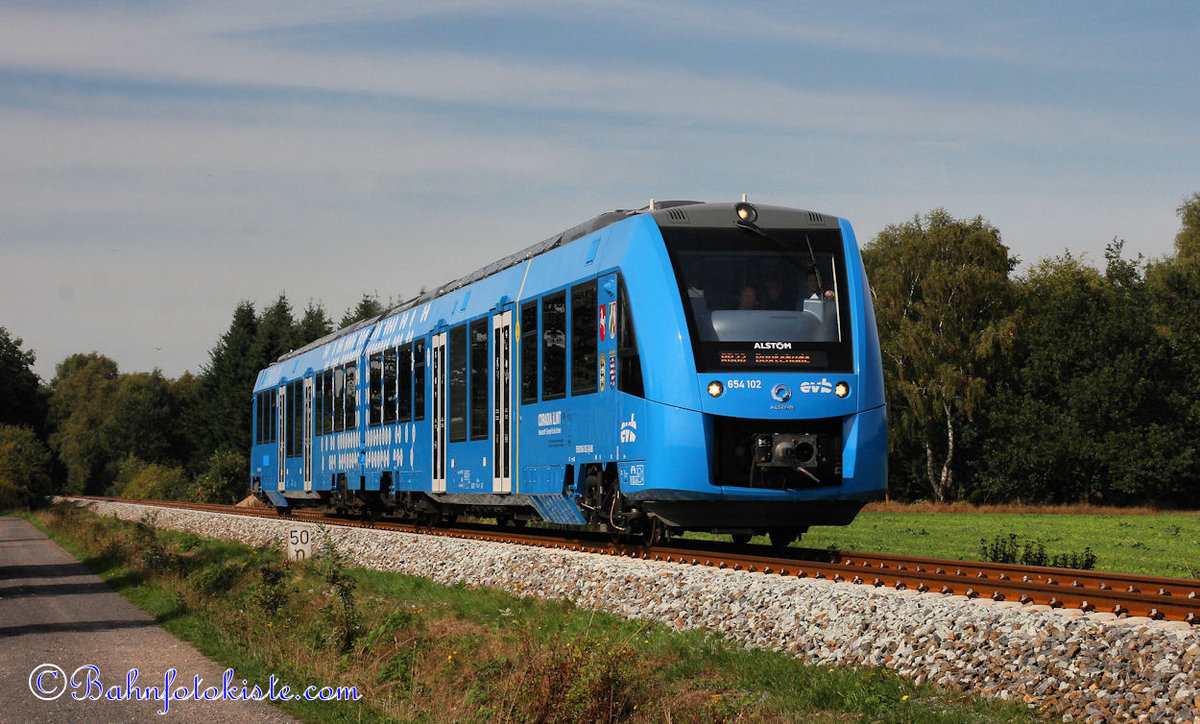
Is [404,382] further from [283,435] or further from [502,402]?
[283,435]

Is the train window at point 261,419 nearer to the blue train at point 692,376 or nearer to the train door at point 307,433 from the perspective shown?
the train door at point 307,433

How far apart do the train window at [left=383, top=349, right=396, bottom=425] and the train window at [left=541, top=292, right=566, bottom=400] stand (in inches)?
295

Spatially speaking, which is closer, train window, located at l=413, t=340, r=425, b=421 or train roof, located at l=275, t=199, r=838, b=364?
train roof, located at l=275, t=199, r=838, b=364

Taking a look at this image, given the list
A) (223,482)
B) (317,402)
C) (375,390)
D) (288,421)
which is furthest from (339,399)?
(223,482)

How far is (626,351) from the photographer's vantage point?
1440 cm

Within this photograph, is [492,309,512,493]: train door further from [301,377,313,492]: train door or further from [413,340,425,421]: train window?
[301,377,313,492]: train door

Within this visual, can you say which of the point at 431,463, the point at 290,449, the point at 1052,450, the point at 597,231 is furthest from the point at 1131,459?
the point at 597,231

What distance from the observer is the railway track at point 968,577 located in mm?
9352

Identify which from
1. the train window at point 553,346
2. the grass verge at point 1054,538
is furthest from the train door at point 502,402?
the grass verge at point 1054,538

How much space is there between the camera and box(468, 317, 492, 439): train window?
19156 millimetres

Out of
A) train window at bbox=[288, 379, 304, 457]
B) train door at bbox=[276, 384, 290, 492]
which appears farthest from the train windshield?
train door at bbox=[276, 384, 290, 492]

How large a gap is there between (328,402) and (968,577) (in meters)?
20.0

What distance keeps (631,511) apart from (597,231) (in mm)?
3462

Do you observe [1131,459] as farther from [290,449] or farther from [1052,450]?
[290,449]
